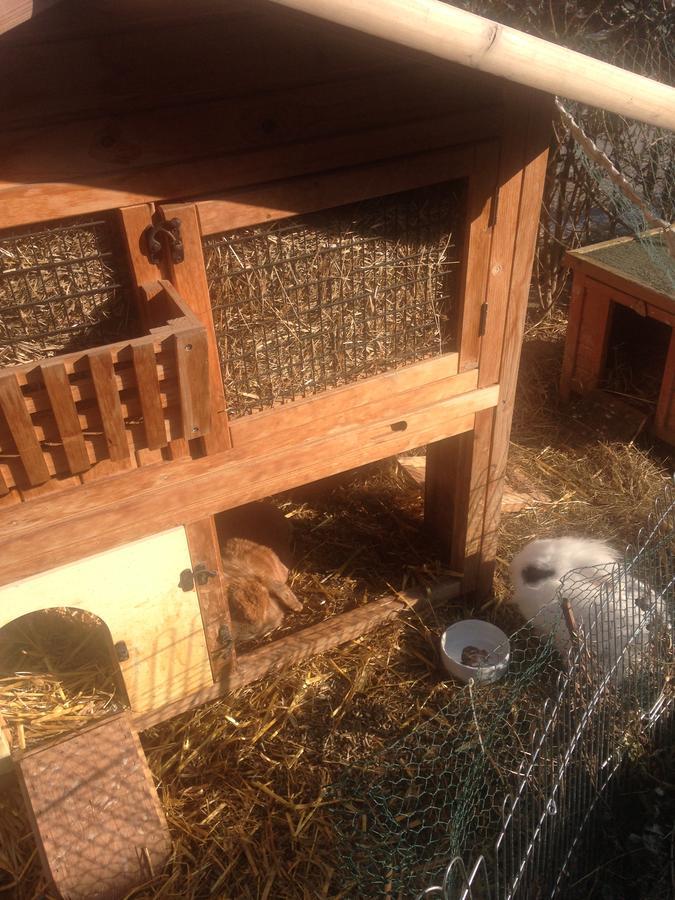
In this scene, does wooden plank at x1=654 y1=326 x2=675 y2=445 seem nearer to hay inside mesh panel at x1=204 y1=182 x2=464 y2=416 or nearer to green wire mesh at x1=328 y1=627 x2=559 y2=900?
green wire mesh at x1=328 y1=627 x2=559 y2=900

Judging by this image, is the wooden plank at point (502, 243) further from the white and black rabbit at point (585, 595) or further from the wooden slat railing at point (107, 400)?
the wooden slat railing at point (107, 400)

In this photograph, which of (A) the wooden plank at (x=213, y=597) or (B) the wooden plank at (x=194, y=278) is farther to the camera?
(A) the wooden plank at (x=213, y=597)

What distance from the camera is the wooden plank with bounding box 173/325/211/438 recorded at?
6.59ft

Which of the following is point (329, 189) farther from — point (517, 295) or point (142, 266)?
point (517, 295)

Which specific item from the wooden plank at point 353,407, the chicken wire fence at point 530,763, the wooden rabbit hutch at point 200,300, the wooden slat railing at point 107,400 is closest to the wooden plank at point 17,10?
the wooden rabbit hutch at point 200,300

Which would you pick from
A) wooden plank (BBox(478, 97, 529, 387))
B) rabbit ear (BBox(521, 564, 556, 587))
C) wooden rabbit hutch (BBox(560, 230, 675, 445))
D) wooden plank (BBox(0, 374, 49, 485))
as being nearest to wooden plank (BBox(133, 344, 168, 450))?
wooden plank (BBox(0, 374, 49, 485))

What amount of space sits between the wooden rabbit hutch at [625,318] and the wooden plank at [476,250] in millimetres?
2019

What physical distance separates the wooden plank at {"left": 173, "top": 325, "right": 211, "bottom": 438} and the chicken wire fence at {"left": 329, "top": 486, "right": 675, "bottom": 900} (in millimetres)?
1262

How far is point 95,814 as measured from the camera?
276cm

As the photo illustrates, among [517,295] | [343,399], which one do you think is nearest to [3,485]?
[343,399]

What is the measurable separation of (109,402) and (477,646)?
218cm

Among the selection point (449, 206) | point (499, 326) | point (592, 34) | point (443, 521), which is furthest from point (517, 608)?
point (592, 34)

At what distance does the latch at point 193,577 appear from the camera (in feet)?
9.64

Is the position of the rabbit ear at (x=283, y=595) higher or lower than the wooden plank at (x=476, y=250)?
lower
